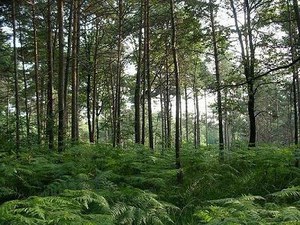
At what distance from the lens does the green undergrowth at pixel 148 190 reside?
4.29m

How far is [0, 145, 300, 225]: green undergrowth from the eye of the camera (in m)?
4.29

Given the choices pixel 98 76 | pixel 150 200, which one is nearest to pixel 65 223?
pixel 150 200

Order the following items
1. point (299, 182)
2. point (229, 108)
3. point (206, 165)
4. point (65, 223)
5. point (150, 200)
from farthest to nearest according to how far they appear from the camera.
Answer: point (229, 108) → point (206, 165) → point (299, 182) → point (150, 200) → point (65, 223)

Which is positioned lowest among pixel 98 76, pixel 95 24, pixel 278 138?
pixel 278 138

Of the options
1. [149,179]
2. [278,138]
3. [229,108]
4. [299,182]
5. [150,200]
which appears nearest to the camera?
[150,200]

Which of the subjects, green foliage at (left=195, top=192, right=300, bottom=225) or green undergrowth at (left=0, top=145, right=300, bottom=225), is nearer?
green foliage at (left=195, top=192, right=300, bottom=225)

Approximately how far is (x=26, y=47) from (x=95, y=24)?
4384mm

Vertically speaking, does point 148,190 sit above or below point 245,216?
below

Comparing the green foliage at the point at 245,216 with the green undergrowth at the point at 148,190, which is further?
the green undergrowth at the point at 148,190

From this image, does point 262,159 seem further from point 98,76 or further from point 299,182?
point 98,76

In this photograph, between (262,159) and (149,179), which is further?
(262,159)

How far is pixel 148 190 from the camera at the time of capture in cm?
679

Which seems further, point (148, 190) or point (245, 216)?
point (148, 190)

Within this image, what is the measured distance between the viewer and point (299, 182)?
27.5 feet
